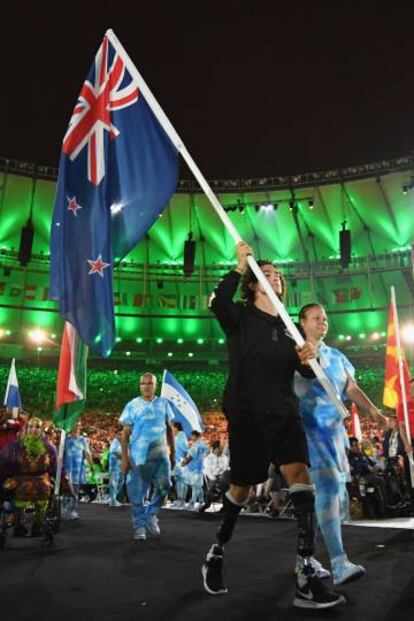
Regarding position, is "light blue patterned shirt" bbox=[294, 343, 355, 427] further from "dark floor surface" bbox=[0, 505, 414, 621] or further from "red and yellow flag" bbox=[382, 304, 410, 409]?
"red and yellow flag" bbox=[382, 304, 410, 409]

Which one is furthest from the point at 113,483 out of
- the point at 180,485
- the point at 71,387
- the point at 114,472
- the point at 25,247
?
the point at 25,247

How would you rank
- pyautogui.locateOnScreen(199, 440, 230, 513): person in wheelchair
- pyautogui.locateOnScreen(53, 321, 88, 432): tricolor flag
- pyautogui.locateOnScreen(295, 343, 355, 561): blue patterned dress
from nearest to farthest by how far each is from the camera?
pyautogui.locateOnScreen(295, 343, 355, 561): blue patterned dress → pyautogui.locateOnScreen(53, 321, 88, 432): tricolor flag → pyautogui.locateOnScreen(199, 440, 230, 513): person in wheelchair

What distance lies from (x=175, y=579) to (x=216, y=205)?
2.62 m

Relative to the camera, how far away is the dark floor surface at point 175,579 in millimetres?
2857

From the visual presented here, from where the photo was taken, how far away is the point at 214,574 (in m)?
3.34

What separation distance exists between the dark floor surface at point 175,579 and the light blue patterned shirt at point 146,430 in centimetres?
100

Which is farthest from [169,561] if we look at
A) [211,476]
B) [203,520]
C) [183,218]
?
[183,218]

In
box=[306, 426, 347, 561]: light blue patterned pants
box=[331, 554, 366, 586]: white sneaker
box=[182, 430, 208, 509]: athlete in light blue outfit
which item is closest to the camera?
box=[331, 554, 366, 586]: white sneaker

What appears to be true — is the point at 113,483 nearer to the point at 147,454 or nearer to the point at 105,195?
the point at 147,454

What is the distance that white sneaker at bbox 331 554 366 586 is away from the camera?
3211mm

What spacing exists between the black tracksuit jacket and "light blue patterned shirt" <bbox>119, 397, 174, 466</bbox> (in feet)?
12.1

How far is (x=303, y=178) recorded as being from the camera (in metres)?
38.2

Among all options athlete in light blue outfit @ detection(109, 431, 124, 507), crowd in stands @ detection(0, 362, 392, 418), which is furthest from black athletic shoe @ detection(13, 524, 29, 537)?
crowd in stands @ detection(0, 362, 392, 418)

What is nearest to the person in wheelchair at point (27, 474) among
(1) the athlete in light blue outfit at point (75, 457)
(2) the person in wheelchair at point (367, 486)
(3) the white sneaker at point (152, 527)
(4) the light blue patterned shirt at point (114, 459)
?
(3) the white sneaker at point (152, 527)
